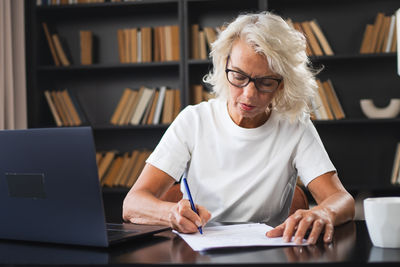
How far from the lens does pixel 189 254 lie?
0.96m

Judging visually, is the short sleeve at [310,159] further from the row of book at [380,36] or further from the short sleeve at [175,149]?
the row of book at [380,36]

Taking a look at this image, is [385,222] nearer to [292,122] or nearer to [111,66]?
[292,122]

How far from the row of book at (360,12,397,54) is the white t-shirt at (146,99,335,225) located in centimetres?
183

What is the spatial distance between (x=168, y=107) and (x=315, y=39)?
42.9 inches

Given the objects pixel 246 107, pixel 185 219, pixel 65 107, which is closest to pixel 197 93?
pixel 65 107

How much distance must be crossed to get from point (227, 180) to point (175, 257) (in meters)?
0.81

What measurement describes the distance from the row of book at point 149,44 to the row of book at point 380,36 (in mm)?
1263

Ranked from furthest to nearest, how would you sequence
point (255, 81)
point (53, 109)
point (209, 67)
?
point (53, 109), point (209, 67), point (255, 81)

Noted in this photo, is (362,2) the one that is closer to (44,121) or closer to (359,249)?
(44,121)

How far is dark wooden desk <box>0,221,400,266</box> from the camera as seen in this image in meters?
0.89

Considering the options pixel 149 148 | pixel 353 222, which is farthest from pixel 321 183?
pixel 149 148

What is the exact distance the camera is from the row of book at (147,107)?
353 cm

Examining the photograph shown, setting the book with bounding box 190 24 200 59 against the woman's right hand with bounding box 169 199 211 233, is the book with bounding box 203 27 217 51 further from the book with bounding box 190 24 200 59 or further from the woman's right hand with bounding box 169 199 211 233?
the woman's right hand with bounding box 169 199 211 233

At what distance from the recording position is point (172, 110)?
3.53 meters
